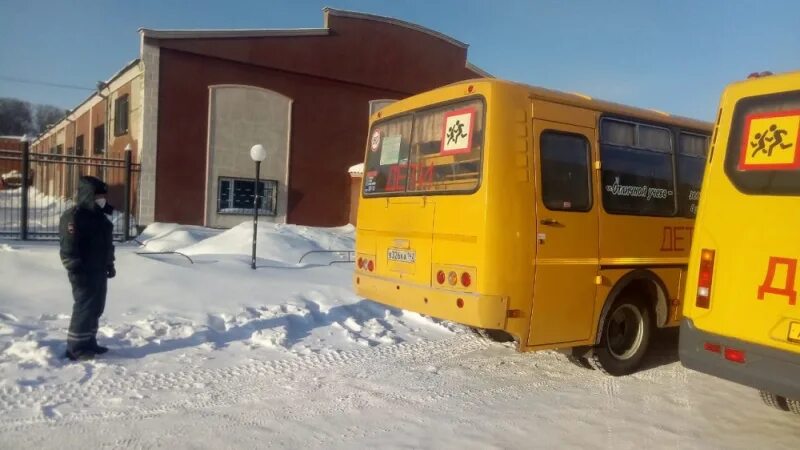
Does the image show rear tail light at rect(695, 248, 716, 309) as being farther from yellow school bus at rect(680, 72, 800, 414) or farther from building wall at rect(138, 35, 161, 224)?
building wall at rect(138, 35, 161, 224)

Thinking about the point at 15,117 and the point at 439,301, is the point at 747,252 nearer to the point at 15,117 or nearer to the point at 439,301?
the point at 439,301

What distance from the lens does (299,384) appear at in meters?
5.95

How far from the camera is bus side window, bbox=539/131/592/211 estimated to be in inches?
244

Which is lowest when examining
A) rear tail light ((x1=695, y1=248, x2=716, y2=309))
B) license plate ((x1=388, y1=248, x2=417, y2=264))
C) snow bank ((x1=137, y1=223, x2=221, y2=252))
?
snow bank ((x1=137, y1=223, x2=221, y2=252))

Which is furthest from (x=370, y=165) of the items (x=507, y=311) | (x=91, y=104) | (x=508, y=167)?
(x=91, y=104)

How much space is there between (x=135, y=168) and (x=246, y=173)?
4.51m

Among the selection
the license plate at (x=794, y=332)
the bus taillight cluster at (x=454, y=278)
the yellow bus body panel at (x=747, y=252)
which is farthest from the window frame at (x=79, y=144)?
the license plate at (x=794, y=332)

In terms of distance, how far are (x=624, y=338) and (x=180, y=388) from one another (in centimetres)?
481

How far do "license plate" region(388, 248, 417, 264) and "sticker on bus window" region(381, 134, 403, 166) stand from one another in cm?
103

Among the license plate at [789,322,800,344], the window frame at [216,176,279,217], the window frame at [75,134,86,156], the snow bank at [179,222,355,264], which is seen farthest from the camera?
the window frame at [75,134,86,156]

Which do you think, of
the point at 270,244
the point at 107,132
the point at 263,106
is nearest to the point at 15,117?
the point at 107,132

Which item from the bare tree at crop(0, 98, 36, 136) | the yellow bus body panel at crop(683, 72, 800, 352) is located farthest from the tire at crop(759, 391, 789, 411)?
the bare tree at crop(0, 98, 36, 136)

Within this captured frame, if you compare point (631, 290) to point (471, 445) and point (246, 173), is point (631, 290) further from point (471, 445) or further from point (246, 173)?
point (246, 173)

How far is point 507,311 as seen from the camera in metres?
5.89
